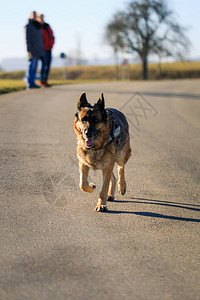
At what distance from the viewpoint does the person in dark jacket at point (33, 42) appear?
17359mm

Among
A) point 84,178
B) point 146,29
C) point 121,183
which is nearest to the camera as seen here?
point 84,178

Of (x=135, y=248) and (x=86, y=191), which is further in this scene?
(x=86, y=191)

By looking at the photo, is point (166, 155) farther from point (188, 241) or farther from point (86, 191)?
point (188, 241)

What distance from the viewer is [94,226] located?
484 centimetres

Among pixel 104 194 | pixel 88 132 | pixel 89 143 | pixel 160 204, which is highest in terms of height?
pixel 88 132

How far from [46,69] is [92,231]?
626 inches

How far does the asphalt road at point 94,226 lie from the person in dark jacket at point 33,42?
8.50 meters

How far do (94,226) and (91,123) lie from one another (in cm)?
130

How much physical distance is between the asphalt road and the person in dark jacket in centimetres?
850

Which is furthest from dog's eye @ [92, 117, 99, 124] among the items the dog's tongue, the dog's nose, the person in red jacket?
the person in red jacket

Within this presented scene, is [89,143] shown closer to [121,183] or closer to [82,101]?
[82,101]

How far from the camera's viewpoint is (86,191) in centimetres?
570

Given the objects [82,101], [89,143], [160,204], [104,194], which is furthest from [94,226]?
[82,101]

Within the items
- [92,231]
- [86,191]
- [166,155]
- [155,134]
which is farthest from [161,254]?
[155,134]
